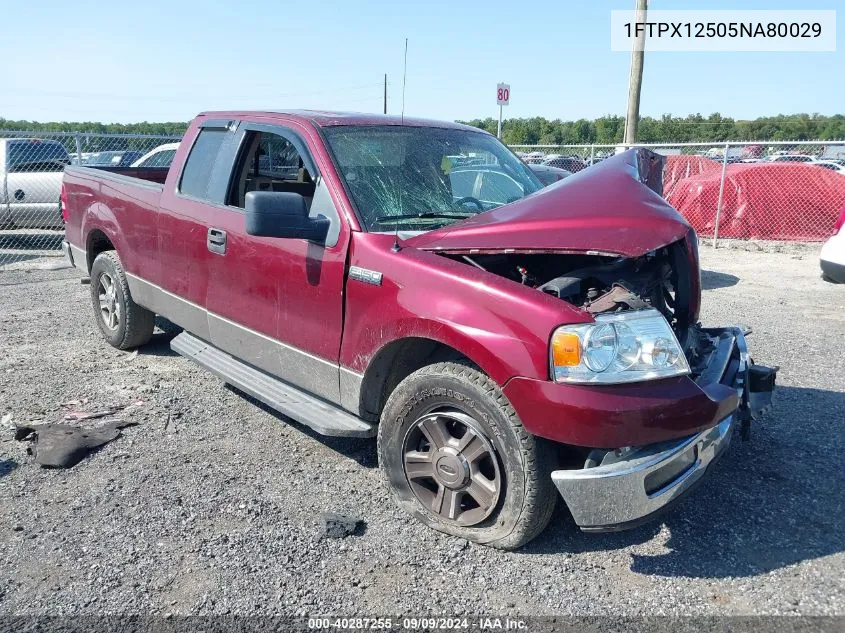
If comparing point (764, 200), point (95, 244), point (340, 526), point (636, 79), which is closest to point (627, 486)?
point (340, 526)

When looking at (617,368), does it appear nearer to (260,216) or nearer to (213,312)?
(260,216)

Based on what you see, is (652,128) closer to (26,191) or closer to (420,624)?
(26,191)

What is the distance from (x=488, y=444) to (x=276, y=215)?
56.7 inches

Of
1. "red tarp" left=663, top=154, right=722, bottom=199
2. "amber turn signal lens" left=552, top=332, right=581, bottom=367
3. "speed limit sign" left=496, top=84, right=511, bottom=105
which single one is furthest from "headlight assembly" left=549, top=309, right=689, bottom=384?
"speed limit sign" left=496, top=84, right=511, bottom=105

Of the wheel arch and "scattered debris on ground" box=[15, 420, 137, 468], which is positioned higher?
the wheel arch

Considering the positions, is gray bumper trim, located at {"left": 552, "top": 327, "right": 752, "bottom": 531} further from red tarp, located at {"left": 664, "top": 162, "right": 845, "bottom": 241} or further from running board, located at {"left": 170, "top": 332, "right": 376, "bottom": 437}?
red tarp, located at {"left": 664, "top": 162, "right": 845, "bottom": 241}

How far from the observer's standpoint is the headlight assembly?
2.78 meters

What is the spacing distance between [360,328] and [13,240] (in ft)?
38.4

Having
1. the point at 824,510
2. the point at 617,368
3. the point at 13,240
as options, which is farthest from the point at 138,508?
the point at 13,240

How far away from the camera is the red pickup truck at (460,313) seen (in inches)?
111

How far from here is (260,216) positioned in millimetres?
3377

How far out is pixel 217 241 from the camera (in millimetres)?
4344

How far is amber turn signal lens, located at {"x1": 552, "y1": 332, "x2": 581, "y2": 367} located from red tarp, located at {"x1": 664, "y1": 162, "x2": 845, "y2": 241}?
38.0ft

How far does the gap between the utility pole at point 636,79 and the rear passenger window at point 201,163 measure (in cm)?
1125
